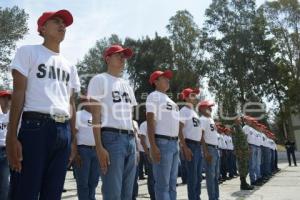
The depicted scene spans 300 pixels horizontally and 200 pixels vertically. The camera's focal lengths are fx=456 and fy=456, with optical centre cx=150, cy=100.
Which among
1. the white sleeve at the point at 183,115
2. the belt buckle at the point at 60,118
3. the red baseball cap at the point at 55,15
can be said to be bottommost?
the belt buckle at the point at 60,118

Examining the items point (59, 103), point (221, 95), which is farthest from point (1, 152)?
point (221, 95)

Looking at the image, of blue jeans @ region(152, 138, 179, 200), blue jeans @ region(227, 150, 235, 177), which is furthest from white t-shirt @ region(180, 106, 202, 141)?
blue jeans @ region(227, 150, 235, 177)

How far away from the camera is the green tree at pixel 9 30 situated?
3697 cm

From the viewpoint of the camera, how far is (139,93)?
136ft

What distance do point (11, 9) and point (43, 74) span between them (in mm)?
37051

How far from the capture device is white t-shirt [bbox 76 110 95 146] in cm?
720

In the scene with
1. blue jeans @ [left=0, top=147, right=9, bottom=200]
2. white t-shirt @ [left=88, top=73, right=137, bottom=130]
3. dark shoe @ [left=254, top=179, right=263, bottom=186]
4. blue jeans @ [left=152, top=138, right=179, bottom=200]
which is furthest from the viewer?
dark shoe @ [left=254, top=179, right=263, bottom=186]

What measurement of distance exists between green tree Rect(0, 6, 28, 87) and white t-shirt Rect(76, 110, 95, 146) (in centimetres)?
3103

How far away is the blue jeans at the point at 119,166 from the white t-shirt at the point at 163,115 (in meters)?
1.37

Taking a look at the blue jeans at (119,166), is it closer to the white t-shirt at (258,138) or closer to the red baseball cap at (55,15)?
the red baseball cap at (55,15)

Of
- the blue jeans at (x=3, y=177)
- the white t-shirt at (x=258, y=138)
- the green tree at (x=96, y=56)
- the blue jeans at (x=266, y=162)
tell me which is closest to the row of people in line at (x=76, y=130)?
the blue jeans at (x=3, y=177)

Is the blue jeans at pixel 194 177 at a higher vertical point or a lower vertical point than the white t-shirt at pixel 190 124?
lower

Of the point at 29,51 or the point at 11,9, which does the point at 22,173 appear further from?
the point at 11,9

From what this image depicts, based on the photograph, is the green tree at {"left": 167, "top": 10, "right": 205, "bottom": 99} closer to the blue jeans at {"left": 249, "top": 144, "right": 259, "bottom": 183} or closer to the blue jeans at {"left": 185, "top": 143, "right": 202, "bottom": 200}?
the blue jeans at {"left": 249, "top": 144, "right": 259, "bottom": 183}
